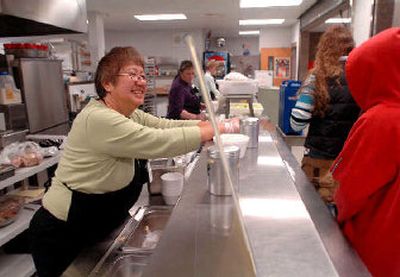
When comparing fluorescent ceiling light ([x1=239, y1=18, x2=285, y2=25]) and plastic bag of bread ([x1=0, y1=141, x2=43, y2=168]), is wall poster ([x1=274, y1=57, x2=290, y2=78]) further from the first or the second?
plastic bag of bread ([x1=0, y1=141, x2=43, y2=168])

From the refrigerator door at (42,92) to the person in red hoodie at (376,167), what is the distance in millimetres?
3336

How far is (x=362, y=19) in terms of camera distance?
3.78 m

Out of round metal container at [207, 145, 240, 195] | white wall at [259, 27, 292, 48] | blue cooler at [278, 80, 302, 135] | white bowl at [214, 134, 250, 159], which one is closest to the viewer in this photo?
round metal container at [207, 145, 240, 195]

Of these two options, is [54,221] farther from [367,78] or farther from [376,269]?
[367,78]

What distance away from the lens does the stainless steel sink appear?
129 cm

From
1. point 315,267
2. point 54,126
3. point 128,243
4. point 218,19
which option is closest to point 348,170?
point 315,267

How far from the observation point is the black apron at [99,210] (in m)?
1.40

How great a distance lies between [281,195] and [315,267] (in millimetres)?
379

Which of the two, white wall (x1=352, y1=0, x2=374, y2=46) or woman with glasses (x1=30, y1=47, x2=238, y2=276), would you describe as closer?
woman with glasses (x1=30, y1=47, x2=238, y2=276)

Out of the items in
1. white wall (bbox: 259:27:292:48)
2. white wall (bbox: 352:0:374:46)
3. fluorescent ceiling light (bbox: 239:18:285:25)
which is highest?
fluorescent ceiling light (bbox: 239:18:285:25)

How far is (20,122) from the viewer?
11.4ft

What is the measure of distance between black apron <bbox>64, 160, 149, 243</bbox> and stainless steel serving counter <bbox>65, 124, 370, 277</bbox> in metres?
0.16

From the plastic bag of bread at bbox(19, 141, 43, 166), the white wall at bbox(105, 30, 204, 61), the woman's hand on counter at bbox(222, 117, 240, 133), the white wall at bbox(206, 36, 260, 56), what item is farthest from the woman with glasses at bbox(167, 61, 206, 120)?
the white wall at bbox(206, 36, 260, 56)

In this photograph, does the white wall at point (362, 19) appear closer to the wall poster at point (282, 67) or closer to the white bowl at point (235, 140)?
the white bowl at point (235, 140)
